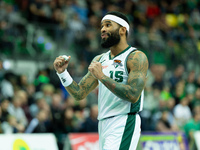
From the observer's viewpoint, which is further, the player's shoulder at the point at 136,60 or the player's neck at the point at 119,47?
the player's neck at the point at 119,47

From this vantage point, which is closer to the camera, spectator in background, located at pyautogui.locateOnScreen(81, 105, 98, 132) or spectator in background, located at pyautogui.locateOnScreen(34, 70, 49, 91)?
spectator in background, located at pyautogui.locateOnScreen(81, 105, 98, 132)

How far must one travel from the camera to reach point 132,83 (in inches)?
205

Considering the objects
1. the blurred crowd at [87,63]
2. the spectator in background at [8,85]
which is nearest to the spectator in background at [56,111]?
the blurred crowd at [87,63]

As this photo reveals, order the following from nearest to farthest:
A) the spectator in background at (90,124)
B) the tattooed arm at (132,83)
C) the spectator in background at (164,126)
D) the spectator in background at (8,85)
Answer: the tattooed arm at (132,83)
the spectator in background at (90,124)
the spectator in background at (8,85)
the spectator in background at (164,126)

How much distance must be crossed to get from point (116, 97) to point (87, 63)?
978 centimetres

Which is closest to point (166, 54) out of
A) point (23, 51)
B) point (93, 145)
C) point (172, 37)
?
point (172, 37)

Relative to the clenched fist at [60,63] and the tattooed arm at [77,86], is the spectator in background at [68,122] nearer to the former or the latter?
the tattooed arm at [77,86]

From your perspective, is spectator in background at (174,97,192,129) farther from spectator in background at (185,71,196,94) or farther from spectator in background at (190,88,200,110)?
spectator in background at (185,71,196,94)

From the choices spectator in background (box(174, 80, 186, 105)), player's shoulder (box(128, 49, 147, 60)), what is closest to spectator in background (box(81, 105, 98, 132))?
spectator in background (box(174, 80, 186, 105))

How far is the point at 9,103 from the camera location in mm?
11242

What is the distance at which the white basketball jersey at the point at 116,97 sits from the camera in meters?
5.53

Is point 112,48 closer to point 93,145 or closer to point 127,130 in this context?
point 127,130

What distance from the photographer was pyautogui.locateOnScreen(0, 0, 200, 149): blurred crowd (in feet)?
37.3

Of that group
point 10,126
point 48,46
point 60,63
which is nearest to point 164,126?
point 10,126
